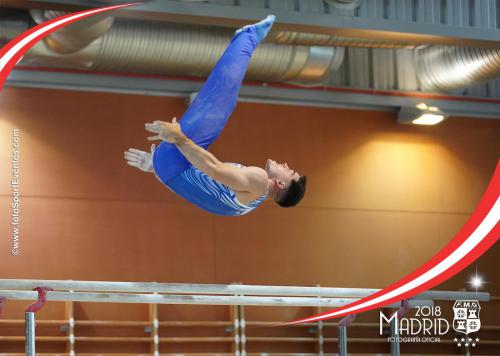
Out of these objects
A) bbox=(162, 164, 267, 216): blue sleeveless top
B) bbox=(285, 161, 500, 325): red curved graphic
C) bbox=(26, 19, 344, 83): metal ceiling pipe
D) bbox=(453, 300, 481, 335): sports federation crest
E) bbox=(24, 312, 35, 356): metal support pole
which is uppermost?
bbox=(26, 19, 344, 83): metal ceiling pipe

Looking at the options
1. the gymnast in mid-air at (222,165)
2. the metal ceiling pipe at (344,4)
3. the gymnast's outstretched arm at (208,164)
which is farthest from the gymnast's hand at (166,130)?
the metal ceiling pipe at (344,4)

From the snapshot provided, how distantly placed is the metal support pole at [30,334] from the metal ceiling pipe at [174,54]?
4.64m

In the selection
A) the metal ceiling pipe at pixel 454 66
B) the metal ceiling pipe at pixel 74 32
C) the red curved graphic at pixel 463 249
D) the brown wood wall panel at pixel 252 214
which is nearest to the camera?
the metal ceiling pipe at pixel 74 32

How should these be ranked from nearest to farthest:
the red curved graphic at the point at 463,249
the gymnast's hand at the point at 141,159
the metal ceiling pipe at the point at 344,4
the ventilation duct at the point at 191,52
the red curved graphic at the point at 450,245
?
the gymnast's hand at the point at 141,159 → the red curved graphic at the point at 450,245 → the metal ceiling pipe at the point at 344,4 → the ventilation duct at the point at 191,52 → the red curved graphic at the point at 463,249

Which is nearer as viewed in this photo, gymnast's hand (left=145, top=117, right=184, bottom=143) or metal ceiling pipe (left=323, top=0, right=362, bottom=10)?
gymnast's hand (left=145, top=117, right=184, bottom=143)

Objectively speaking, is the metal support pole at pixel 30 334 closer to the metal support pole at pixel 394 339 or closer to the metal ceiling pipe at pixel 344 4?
the metal support pole at pixel 394 339

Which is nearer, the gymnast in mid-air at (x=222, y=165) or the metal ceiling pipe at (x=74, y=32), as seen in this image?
the gymnast in mid-air at (x=222, y=165)

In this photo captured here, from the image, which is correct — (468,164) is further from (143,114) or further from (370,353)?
(143,114)

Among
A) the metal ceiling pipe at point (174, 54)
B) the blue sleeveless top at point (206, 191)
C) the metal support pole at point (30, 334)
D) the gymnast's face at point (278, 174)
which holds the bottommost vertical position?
the metal support pole at point (30, 334)

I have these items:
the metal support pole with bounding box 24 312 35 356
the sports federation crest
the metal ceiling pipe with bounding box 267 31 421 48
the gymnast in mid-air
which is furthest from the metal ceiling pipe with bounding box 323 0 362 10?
the metal support pole with bounding box 24 312 35 356

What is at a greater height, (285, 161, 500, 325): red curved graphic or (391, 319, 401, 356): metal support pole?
(285, 161, 500, 325): red curved graphic

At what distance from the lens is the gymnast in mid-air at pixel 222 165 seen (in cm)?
528

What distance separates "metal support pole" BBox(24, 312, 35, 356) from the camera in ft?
16.5

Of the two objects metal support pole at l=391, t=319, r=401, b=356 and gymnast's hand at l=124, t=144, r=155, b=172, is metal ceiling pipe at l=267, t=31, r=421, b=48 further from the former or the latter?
gymnast's hand at l=124, t=144, r=155, b=172
